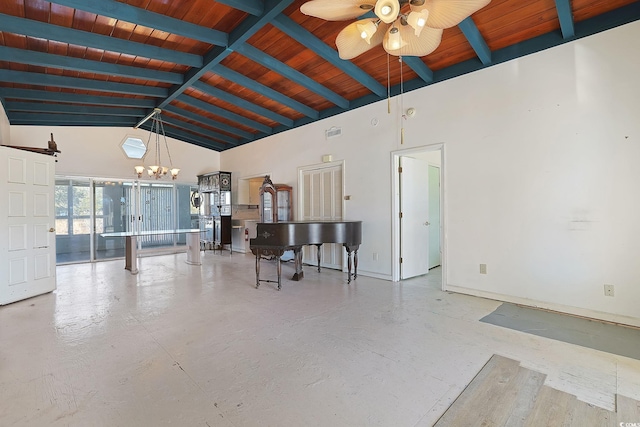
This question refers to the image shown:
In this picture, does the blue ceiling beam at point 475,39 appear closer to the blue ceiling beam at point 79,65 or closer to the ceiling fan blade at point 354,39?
the ceiling fan blade at point 354,39

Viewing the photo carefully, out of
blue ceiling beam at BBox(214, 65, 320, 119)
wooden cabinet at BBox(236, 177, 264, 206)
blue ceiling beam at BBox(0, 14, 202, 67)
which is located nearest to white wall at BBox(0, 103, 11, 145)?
blue ceiling beam at BBox(0, 14, 202, 67)

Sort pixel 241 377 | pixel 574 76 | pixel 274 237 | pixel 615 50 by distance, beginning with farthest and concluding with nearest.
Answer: pixel 274 237, pixel 574 76, pixel 615 50, pixel 241 377

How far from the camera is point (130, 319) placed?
122 inches

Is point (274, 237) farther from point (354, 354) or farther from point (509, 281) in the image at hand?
point (509, 281)

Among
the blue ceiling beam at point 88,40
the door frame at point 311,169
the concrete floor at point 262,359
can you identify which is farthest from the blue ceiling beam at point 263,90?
the concrete floor at point 262,359

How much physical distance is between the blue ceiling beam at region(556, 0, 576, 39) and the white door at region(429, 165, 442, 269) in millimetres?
2767

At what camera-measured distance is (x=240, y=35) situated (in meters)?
3.38

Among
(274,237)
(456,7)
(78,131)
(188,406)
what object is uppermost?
(78,131)

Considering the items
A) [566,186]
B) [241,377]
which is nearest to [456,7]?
[566,186]

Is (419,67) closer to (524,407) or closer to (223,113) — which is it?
(524,407)

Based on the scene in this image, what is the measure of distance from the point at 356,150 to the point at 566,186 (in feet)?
9.54

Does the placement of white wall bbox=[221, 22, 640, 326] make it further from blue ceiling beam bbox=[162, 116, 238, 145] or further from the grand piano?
blue ceiling beam bbox=[162, 116, 238, 145]

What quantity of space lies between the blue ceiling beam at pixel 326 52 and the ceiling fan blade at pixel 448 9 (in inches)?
72.5

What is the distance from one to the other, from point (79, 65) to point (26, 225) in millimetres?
2260
